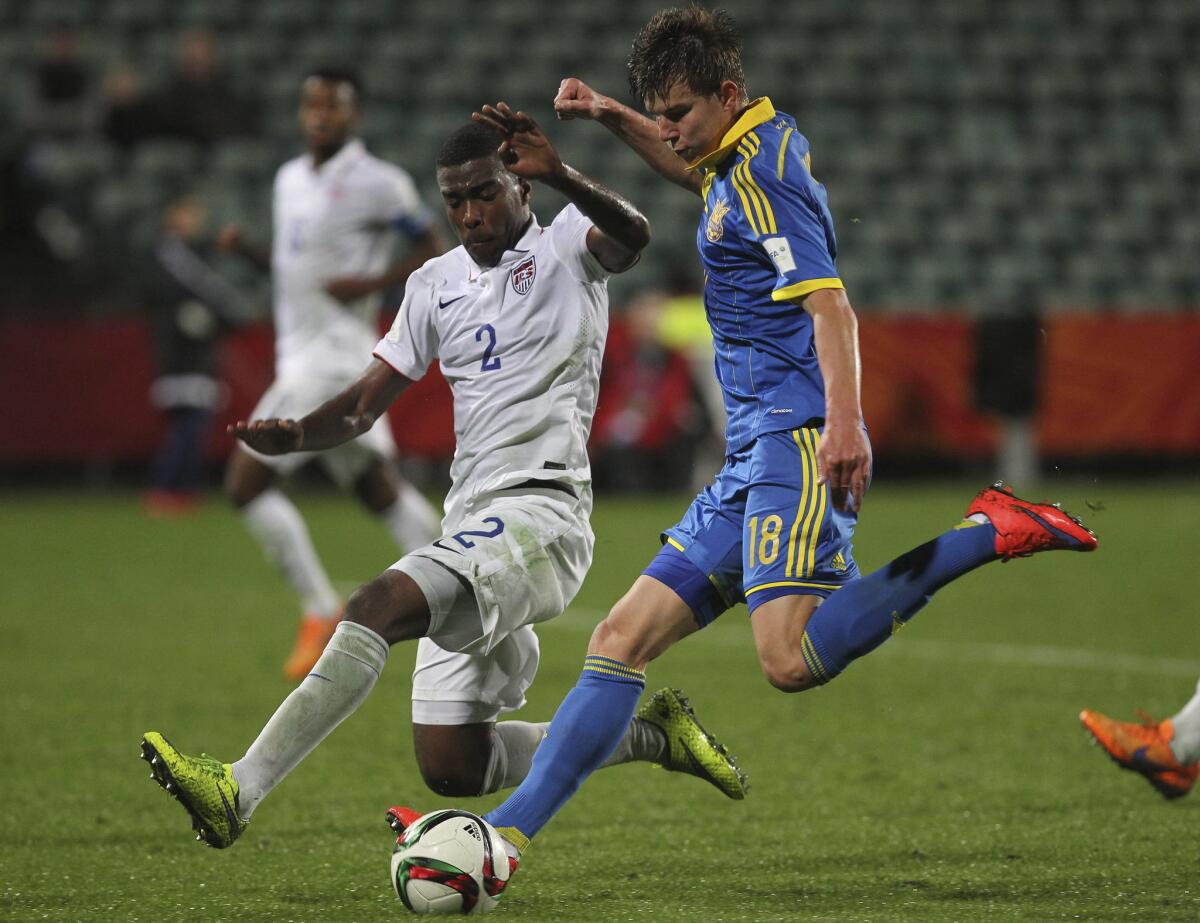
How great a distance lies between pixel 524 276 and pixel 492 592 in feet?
2.62

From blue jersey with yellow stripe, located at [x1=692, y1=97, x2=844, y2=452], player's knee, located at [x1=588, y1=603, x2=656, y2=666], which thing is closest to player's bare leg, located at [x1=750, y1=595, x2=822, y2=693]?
player's knee, located at [x1=588, y1=603, x2=656, y2=666]

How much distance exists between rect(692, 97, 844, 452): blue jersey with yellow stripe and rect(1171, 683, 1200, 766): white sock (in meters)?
1.46

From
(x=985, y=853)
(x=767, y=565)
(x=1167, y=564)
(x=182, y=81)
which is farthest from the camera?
(x=182, y=81)

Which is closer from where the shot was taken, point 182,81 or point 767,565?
point 767,565

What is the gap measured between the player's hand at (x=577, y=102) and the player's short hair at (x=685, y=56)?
0.42ft

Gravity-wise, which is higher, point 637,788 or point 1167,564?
point 637,788

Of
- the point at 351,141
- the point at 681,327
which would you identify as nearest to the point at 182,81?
the point at 681,327

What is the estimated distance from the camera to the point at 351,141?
7.52 m

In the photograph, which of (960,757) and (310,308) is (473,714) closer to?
(960,757)

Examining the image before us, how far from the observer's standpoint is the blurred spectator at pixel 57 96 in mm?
16234

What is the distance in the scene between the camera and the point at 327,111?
7.23 m

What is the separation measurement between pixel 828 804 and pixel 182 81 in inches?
511

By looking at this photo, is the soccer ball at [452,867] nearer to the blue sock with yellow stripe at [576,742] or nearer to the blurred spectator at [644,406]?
the blue sock with yellow stripe at [576,742]

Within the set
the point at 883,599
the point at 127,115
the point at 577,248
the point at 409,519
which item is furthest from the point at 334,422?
the point at 127,115
